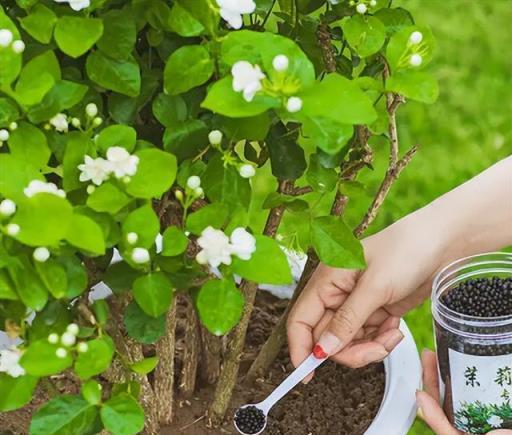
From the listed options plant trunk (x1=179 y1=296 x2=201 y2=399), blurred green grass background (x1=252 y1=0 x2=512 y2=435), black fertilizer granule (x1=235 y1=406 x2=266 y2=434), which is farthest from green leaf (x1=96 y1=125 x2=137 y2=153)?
blurred green grass background (x1=252 y1=0 x2=512 y2=435)

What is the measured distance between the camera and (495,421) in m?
1.01

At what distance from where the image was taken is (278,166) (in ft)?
2.65

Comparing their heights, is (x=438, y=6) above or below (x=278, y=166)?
below

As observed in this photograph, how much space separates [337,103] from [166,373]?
503mm

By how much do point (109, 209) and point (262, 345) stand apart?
2.00 feet

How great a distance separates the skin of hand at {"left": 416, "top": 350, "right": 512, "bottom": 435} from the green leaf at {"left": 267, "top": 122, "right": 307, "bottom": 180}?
1.12 ft

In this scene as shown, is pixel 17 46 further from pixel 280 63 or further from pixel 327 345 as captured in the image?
pixel 327 345

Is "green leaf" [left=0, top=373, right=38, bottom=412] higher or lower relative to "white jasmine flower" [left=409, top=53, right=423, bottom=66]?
lower

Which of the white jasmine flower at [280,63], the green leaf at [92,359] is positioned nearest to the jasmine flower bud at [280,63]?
the white jasmine flower at [280,63]

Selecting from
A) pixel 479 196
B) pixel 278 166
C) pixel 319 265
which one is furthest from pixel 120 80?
pixel 479 196

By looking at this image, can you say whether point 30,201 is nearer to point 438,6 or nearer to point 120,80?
point 120,80

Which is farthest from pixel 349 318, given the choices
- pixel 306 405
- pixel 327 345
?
pixel 306 405

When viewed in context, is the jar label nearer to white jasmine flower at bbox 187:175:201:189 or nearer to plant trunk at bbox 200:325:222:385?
plant trunk at bbox 200:325:222:385

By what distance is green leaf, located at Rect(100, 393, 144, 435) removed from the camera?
0.69m
